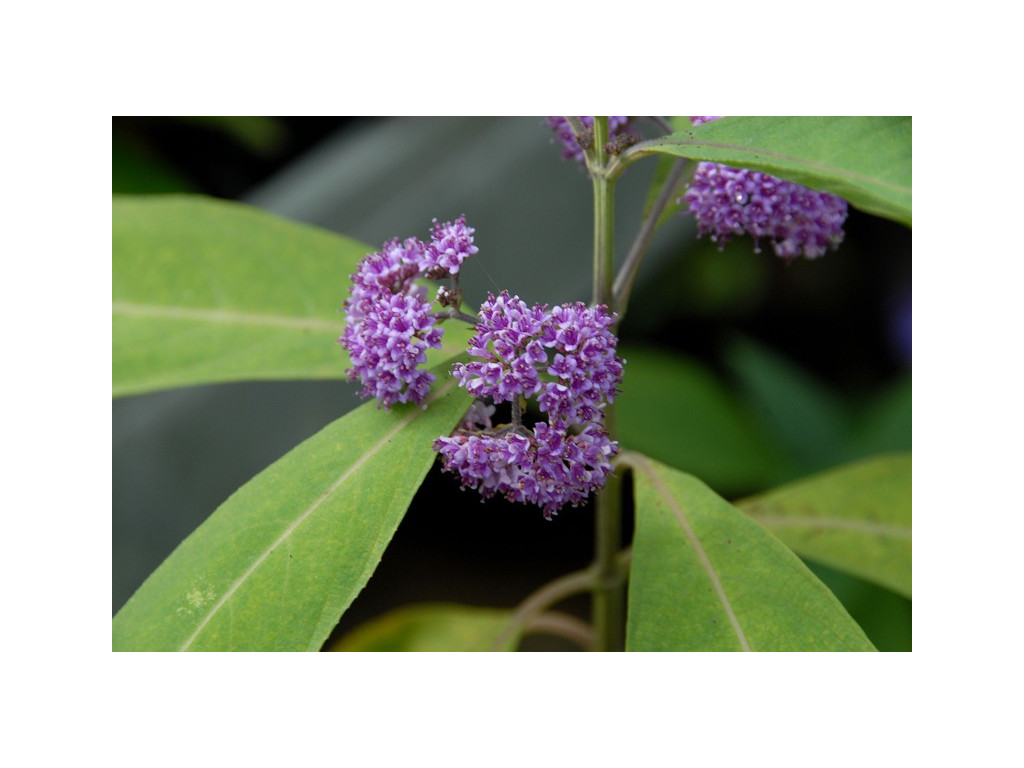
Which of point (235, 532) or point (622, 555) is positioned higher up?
point (235, 532)

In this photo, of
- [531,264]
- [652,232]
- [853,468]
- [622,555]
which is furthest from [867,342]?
[652,232]

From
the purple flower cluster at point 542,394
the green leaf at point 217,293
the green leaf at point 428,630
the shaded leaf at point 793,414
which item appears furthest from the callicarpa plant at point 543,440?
the shaded leaf at point 793,414

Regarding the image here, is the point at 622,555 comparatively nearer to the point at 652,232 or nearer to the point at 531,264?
the point at 652,232

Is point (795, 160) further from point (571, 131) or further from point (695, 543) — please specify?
point (695, 543)

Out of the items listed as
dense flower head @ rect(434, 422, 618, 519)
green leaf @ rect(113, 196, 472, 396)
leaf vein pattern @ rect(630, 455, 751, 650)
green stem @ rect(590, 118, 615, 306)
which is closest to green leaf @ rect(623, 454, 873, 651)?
leaf vein pattern @ rect(630, 455, 751, 650)

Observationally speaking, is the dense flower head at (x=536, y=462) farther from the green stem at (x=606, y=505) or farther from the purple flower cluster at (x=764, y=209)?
the purple flower cluster at (x=764, y=209)

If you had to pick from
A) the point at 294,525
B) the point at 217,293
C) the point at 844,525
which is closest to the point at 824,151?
the point at 294,525

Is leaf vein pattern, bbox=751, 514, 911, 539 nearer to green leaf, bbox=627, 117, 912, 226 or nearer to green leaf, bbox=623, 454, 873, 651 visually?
green leaf, bbox=623, 454, 873, 651
